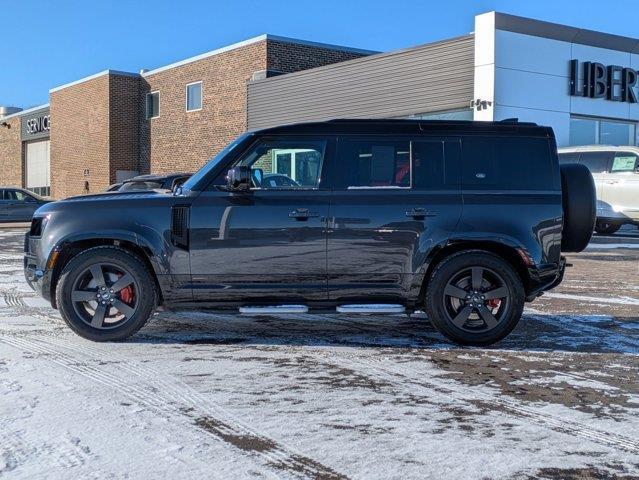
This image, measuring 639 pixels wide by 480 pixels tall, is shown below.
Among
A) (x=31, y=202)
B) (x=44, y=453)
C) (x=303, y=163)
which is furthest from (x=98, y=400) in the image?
(x=31, y=202)

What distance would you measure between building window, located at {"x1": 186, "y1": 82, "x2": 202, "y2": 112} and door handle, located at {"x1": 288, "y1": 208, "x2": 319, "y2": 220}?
25.6m

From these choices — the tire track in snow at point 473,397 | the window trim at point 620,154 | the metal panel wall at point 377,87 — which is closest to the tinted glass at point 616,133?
the metal panel wall at point 377,87

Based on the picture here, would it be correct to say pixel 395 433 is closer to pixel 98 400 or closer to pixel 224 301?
pixel 98 400

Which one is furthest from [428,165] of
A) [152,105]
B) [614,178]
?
[152,105]

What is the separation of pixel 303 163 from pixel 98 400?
2.89 m

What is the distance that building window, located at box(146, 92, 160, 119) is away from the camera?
3412cm

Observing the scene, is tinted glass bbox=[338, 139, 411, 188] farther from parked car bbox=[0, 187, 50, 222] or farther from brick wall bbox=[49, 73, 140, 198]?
brick wall bbox=[49, 73, 140, 198]

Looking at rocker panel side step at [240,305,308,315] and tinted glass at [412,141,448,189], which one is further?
tinted glass at [412,141,448,189]

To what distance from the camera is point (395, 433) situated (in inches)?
162

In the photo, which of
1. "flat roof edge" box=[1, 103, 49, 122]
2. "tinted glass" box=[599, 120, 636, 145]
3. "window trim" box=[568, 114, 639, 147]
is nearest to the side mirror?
"window trim" box=[568, 114, 639, 147]

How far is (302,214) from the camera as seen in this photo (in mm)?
6379

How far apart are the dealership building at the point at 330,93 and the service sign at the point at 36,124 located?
3.49ft

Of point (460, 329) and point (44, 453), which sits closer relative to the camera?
point (44, 453)

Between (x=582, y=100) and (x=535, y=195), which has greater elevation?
(x=582, y=100)
